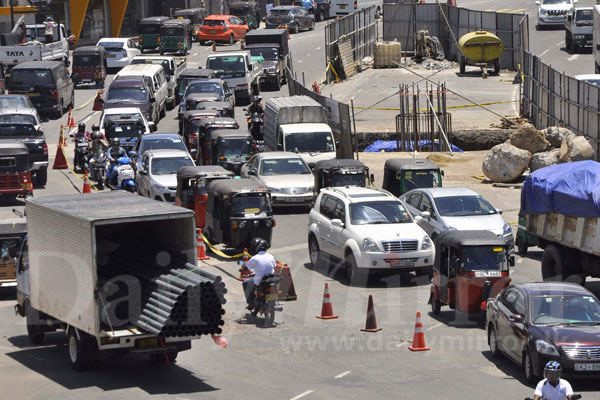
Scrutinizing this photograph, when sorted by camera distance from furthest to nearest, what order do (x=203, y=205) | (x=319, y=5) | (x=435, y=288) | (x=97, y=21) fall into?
(x=319, y=5) → (x=97, y=21) → (x=203, y=205) → (x=435, y=288)

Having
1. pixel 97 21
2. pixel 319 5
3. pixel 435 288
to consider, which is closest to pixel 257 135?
pixel 435 288

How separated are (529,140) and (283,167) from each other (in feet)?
25.0

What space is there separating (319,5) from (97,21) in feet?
59.9

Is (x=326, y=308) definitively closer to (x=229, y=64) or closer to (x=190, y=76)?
(x=190, y=76)

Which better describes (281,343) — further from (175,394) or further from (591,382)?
(591,382)

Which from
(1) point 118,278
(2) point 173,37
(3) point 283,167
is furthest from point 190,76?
(1) point 118,278

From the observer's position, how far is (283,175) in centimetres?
3158

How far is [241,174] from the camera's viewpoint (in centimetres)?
3300

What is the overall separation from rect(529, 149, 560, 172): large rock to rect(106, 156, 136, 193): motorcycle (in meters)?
11.7

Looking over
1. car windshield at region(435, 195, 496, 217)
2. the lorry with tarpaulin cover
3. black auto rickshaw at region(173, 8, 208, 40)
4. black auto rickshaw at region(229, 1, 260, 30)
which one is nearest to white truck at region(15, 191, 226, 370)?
the lorry with tarpaulin cover

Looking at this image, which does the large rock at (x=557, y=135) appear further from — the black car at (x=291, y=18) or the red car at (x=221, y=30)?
the black car at (x=291, y=18)

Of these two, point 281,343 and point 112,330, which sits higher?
point 112,330

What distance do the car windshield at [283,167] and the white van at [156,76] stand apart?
14.9 m

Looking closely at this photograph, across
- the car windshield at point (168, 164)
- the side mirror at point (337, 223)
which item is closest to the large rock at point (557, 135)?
the car windshield at point (168, 164)
